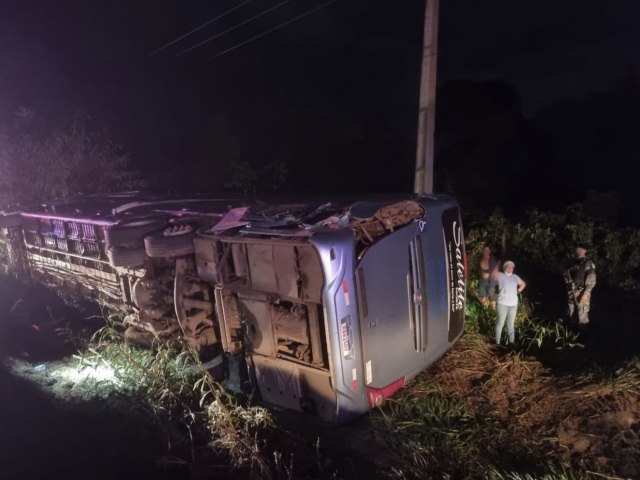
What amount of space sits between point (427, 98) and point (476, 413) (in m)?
4.59

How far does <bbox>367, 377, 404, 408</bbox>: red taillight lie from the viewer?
4.10 m

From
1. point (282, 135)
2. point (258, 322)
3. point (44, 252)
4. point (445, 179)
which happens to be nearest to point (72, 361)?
point (44, 252)

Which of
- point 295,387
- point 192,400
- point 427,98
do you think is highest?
point 427,98

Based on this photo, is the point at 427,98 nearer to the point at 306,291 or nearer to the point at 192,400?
the point at 306,291

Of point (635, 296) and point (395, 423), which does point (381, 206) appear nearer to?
point (395, 423)

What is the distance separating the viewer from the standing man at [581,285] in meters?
5.56

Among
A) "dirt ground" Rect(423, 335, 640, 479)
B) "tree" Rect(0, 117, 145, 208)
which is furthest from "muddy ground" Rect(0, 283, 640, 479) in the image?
"tree" Rect(0, 117, 145, 208)

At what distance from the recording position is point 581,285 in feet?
18.6

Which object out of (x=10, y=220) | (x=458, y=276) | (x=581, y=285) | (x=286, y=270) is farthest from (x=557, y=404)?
(x=10, y=220)

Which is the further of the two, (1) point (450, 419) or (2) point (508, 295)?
(2) point (508, 295)

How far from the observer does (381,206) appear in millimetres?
4414

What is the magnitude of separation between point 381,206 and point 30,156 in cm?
1202

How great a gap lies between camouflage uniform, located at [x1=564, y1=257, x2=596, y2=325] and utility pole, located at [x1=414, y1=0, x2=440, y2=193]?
7.72 ft

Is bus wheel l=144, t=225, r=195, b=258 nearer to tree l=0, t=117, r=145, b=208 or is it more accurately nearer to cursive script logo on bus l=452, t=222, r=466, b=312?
cursive script logo on bus l=452, t=222, r=466, b=312
